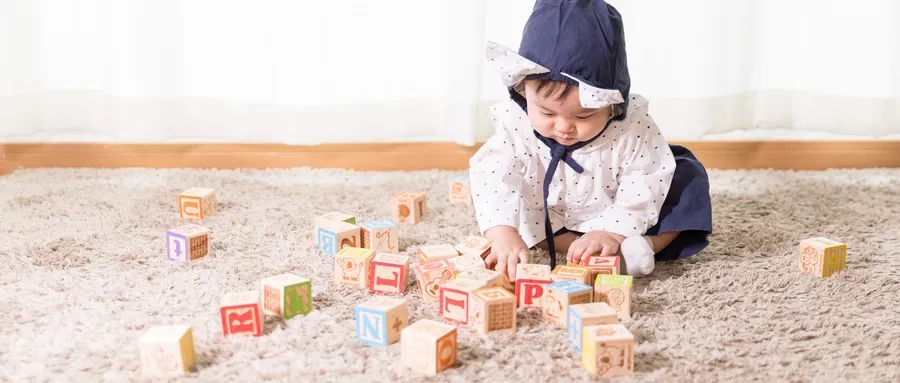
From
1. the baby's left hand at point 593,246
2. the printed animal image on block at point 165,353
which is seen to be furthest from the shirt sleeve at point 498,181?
the printed animal image on block at point 165,353

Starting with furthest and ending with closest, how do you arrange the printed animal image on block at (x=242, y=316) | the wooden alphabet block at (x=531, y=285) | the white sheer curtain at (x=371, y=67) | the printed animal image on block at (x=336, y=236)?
1. the white sheer curtain at (x=371, y=67)
2. the printed animal image on block at (x=336, y=236)
3. the wooden alphabet block at (x=531, y=285)
4. the printed animal image on block at (x=242, y=316)

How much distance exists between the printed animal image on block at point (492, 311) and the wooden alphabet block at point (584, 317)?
0.25 ft

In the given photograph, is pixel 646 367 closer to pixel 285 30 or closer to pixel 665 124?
pixel 665 124

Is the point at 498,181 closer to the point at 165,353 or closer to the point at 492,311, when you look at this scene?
the point at 492,311

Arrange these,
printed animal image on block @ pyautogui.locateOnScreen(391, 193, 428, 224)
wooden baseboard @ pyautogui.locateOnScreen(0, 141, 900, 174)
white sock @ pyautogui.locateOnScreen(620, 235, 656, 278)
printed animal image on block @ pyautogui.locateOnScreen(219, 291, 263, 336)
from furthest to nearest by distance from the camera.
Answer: wooden baseboard @ pyautogui.locateOnScreen(0, 141, 900, 174) < printed animal image on block @ pyautogui.locateOnScreen(391, 193, 428, 224) < white sock @ pyautogui.locateOnScreen(620, 235, 656, 278) < printed animal image on block @ pyautogui.locateOnScreen(219, 291, 263, 336)

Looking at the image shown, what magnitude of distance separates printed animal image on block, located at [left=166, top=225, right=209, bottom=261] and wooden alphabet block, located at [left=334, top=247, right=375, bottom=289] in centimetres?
27

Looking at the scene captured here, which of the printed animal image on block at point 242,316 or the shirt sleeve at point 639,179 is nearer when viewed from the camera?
the printed animal image on block at point 242,316

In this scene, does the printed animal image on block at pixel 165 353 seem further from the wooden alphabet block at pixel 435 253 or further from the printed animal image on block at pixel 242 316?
the wooden alphabet block at pixel 435 253

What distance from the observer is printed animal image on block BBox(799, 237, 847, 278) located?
1309 millimetres

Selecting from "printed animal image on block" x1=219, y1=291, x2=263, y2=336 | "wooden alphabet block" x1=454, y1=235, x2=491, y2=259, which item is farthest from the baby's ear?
"printed animal image on block" x1=219, y1=291, x2=263, y2=336

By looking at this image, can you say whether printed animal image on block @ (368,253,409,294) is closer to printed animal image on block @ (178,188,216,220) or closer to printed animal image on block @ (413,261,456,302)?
printed animal image on block @ (413,261,456,302)

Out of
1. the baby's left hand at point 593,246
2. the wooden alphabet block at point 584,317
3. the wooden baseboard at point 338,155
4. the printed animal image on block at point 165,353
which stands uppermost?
the wooden baseboard at point 338,155

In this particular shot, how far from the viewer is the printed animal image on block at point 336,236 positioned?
56.0 inches

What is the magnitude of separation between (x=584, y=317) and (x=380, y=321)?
9.9 inches
